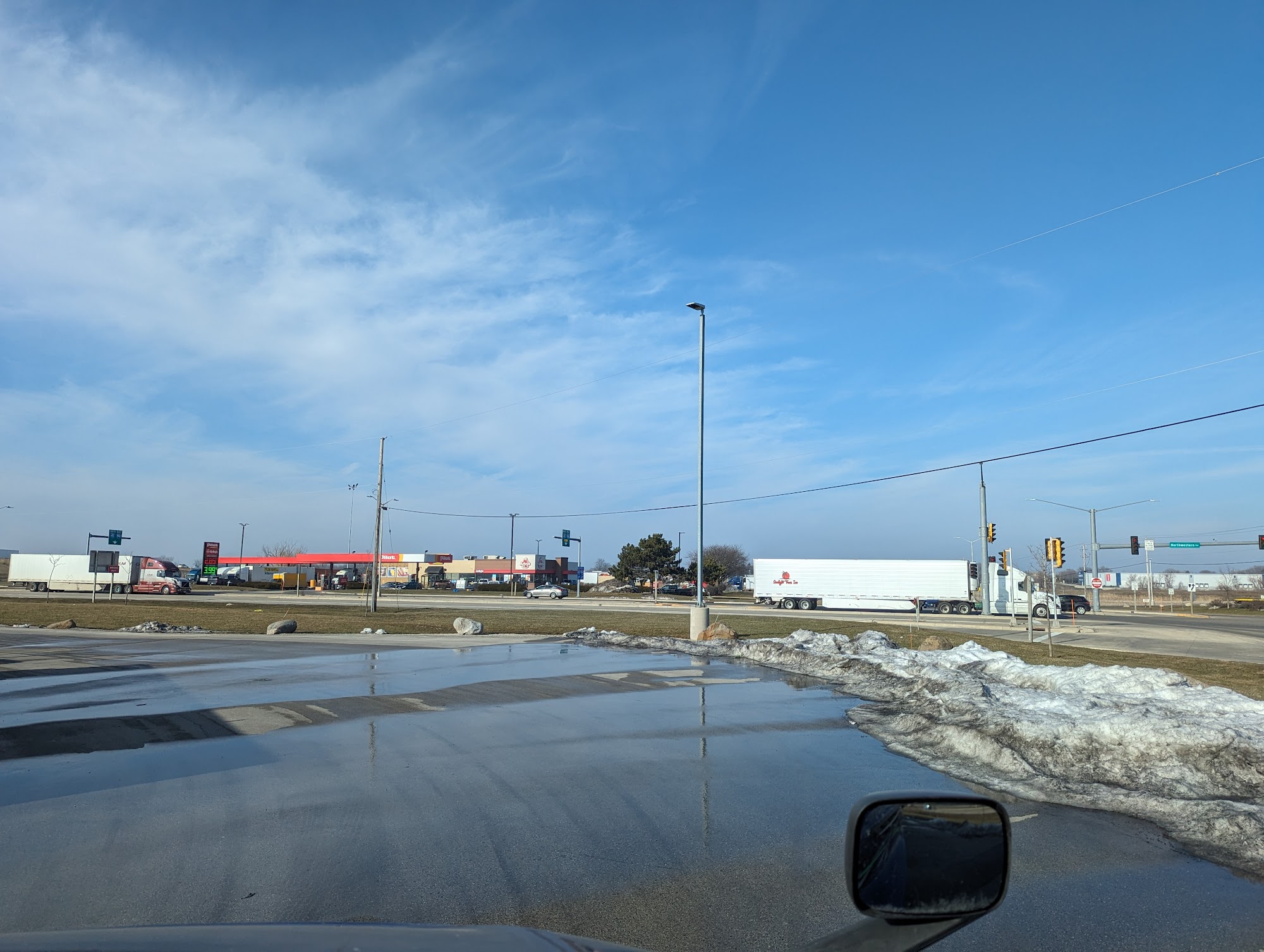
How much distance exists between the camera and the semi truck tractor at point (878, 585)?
55031mm

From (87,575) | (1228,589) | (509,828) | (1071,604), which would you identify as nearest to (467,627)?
(509,828)

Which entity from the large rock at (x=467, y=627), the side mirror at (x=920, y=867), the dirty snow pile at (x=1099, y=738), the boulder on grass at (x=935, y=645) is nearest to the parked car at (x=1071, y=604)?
the boulder on grass at (x=935, y=645)

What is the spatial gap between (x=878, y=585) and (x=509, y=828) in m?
53.5

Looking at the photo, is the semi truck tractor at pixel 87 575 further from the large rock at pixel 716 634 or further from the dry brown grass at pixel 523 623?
the large rock at pixel 716 634

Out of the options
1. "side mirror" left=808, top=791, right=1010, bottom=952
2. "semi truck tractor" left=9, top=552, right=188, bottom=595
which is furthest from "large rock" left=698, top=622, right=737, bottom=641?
"semi truck tractor" left=9, top=552, right=188, bottom=595

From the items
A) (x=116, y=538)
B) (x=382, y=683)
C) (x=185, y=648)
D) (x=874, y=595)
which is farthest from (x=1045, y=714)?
(x=116, y=538)

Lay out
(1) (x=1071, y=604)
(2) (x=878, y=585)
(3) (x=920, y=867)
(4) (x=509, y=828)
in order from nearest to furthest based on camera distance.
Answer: (3) (x=920, y=867)
(4) (x=509, y=828)
(1) (x=1071, y=604)
(2) (x=878, y=585)

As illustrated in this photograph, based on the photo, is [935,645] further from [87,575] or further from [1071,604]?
[87,575]

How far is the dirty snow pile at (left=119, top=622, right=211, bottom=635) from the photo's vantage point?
2912cm

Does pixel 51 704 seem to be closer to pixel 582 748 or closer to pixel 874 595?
pixel 582 748

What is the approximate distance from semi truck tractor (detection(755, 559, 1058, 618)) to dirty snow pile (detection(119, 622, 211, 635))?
38.7 m

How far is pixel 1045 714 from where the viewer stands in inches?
429

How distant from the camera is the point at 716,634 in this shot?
81.0 ft

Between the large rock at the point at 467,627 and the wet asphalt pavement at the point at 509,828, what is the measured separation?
15.6 m
